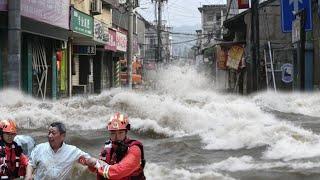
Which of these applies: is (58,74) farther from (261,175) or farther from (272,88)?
(261,175)

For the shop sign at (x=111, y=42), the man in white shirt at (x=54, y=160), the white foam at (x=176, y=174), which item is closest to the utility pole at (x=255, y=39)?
the shop sign at (x=111, y=42)

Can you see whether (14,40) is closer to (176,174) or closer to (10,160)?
(176,174)

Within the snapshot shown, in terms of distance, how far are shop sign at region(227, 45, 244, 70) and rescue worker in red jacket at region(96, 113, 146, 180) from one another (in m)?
34.4

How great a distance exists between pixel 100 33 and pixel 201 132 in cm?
1593

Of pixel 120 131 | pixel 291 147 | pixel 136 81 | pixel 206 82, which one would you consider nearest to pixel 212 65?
pixel 206 82

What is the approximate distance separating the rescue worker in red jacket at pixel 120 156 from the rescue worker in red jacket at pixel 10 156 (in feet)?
4.87

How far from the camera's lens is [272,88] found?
3023 centimetres

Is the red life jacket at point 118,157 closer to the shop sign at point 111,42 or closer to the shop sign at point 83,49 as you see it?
the shop sign at point 83,49

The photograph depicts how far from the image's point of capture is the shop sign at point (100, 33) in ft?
96.4

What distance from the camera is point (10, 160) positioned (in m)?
6.34

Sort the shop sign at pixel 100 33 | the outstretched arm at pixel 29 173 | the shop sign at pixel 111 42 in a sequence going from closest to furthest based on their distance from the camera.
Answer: the outstretched arm at pixel 29 173
the shop sign at pixel 100 33
the shop sign at pixel 111 42

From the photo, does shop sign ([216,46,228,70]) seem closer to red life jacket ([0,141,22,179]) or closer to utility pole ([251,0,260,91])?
utility pole ([251,0,260,91])

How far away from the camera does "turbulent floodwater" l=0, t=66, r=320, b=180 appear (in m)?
10.8

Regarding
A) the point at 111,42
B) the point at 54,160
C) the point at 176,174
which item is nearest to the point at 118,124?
the point at 54,160
